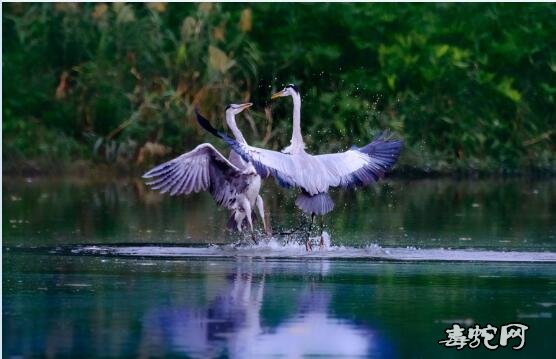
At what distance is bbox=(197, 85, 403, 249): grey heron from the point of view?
13031mm

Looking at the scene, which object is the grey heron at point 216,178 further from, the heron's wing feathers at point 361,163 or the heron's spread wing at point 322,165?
the heron's wing feathers at point 361,163

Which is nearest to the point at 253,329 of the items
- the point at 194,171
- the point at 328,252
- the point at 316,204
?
the point at 328,252

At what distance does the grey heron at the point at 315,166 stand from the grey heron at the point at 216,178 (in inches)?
13.5

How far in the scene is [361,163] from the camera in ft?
45.9

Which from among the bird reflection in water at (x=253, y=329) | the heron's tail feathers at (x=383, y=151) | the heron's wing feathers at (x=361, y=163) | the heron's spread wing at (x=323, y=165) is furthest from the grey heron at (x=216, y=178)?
the bird reflection in water at (x=253, y=329)

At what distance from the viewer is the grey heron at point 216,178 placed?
13.4m

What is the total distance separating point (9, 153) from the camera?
22469 mm

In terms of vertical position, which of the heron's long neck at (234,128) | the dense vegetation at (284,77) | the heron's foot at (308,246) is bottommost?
the heron's foot at (308,246)

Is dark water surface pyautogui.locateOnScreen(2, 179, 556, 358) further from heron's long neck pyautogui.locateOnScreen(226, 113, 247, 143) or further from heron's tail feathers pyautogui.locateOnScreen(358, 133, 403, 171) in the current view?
heron's long neck pyautogui.locateOnScreen(226, 113, 247, 143)

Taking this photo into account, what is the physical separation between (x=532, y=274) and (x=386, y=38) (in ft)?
41.4

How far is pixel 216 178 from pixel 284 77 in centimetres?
984

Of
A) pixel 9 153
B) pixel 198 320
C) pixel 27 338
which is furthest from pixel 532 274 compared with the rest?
pixel 9 153

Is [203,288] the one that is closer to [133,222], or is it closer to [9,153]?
[133,222]

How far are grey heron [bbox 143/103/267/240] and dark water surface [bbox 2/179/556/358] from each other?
42 centimetres
